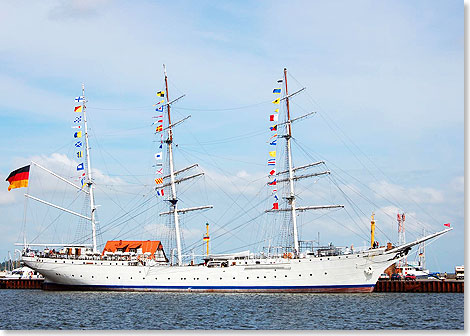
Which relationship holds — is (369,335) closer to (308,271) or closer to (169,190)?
(308,271)

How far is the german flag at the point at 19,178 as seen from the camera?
5709cm

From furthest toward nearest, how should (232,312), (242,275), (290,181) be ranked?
(290,181) → (242,275) → (232,312)

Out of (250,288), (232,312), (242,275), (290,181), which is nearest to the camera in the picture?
(232,312)

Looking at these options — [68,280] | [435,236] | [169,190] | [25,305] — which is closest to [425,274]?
[435,236]

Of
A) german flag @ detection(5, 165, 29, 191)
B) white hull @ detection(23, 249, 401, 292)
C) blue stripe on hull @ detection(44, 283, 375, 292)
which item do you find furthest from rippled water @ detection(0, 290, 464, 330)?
german flag @ detection(5, 165, 29, 191)

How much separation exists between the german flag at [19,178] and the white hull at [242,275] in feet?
26.9

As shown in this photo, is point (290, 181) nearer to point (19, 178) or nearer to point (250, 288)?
point (250, 288)

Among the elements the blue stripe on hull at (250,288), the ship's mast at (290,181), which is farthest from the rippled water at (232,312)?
the ship's mast at (290,181)

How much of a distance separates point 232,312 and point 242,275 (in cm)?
1781

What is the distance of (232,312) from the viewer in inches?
1571

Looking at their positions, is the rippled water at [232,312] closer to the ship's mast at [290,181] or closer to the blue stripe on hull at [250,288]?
the blue stripe on hull at [250,288]

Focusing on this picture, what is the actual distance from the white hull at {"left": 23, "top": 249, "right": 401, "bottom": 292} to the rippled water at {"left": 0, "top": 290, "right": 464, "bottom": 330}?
288 cm

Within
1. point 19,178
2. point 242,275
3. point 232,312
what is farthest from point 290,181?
point 19,178

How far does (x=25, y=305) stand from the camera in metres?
46.1
